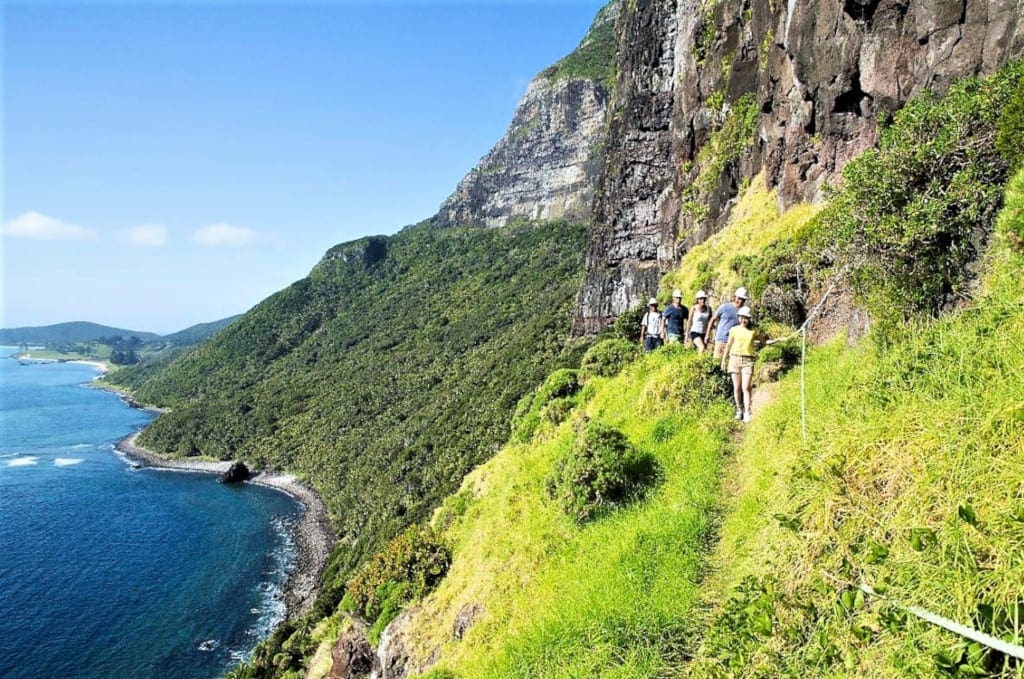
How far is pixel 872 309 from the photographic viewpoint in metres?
7.06

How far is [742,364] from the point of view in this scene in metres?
9.09

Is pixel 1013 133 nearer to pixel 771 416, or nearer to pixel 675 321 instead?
pixel 771 416

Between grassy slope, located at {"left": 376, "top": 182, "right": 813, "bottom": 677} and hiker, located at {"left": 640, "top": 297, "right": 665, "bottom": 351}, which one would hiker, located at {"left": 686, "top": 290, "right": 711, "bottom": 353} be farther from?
hiker, located at {"left": 640, "top": 297, "right": 665, "bottom": 351}

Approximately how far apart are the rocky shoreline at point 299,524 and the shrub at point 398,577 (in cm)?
4140

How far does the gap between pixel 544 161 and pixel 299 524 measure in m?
133

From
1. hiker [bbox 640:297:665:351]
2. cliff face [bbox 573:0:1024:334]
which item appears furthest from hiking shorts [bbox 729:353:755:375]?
cliff face [bbox 573:0:1024:334]

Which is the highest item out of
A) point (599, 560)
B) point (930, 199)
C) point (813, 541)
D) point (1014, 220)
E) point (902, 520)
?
point (930, 199)

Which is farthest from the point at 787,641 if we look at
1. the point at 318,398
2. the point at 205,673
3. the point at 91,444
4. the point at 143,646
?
the point at 91,444

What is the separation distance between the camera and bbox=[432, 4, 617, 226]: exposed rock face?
164 meters

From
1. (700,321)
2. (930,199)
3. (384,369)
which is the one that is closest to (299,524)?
(384,369)

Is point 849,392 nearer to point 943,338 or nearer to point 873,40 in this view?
point 943,338

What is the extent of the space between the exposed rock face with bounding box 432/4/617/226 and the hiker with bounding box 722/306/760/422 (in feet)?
491

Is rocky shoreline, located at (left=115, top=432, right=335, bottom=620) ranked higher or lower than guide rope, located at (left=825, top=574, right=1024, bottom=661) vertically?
lower

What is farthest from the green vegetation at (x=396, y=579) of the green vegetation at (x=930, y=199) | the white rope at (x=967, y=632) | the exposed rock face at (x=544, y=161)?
the exposed rock face at (x=544, y=161)
